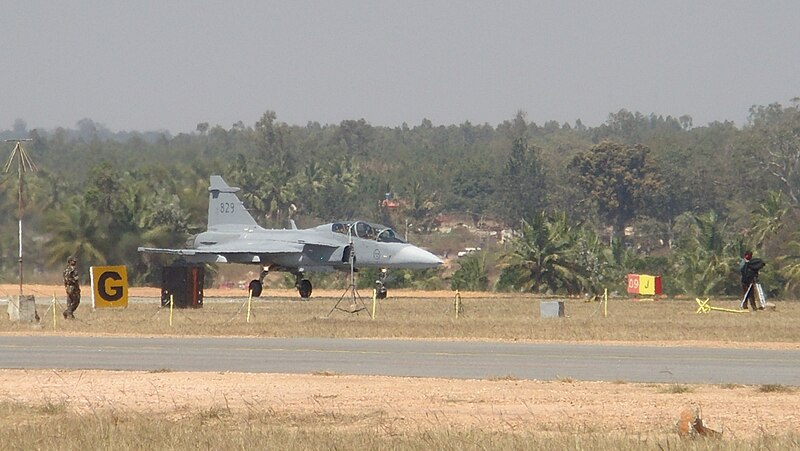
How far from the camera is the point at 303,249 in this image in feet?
146

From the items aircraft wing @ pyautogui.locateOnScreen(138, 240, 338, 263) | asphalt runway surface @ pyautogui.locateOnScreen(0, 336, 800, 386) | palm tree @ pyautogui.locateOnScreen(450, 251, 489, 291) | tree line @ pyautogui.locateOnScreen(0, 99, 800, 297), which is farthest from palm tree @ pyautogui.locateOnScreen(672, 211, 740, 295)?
asphalt runway surface @ pyautogui.locateOnScreen(0, 336, 800, 386)

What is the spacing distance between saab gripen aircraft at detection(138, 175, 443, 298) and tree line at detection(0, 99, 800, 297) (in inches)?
316

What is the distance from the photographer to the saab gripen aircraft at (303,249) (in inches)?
1730

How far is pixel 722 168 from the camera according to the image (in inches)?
4427

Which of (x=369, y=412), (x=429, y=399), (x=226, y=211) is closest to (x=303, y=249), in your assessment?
(x=226, y=211)

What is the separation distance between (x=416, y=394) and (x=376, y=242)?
1103 inches

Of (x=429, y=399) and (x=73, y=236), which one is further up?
(x=73, y=236)

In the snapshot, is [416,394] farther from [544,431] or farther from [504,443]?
[504,443]

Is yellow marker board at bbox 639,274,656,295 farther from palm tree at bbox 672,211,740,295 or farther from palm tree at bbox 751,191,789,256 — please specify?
palm tree at bbox 751,191,789,256

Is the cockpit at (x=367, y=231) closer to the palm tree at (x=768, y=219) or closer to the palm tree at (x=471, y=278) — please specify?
the palm tree at (x=471, y=278)

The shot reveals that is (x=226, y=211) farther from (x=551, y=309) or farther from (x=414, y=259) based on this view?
(x=551, y=309)

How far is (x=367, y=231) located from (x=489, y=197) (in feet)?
247

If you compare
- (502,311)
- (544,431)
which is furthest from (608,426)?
(502,311)

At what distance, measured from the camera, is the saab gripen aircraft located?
144 feet
